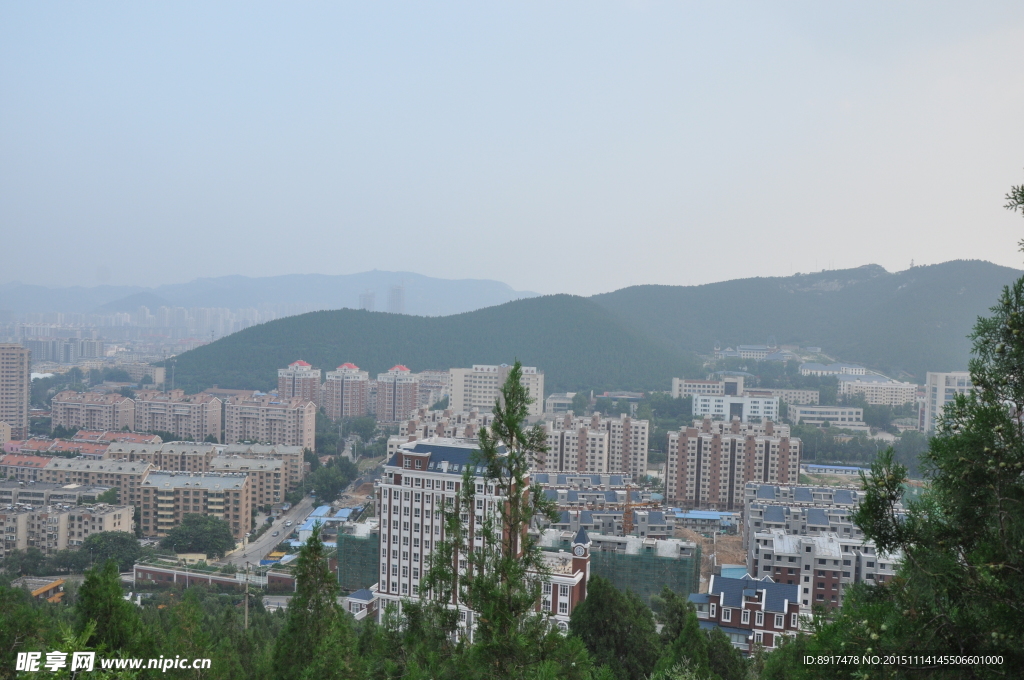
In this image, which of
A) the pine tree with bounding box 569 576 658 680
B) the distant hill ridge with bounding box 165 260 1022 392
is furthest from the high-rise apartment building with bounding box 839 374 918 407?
the pine tree with bounding box 569 576 658 680

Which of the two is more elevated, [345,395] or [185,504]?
[345,395]

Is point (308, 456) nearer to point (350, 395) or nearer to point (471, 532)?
point (350, 395)

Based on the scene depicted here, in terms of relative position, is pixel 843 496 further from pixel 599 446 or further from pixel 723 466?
pixel 599 446

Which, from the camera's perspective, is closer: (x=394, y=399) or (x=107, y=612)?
(x=107, y=612)

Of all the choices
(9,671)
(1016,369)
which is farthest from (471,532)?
(1016,369)

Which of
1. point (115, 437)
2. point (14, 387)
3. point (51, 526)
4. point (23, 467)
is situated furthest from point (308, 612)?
point (14, 387)

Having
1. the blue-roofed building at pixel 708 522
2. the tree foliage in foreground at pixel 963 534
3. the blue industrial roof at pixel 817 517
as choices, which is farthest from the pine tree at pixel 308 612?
the blue-roofed building at pixel 708 522
